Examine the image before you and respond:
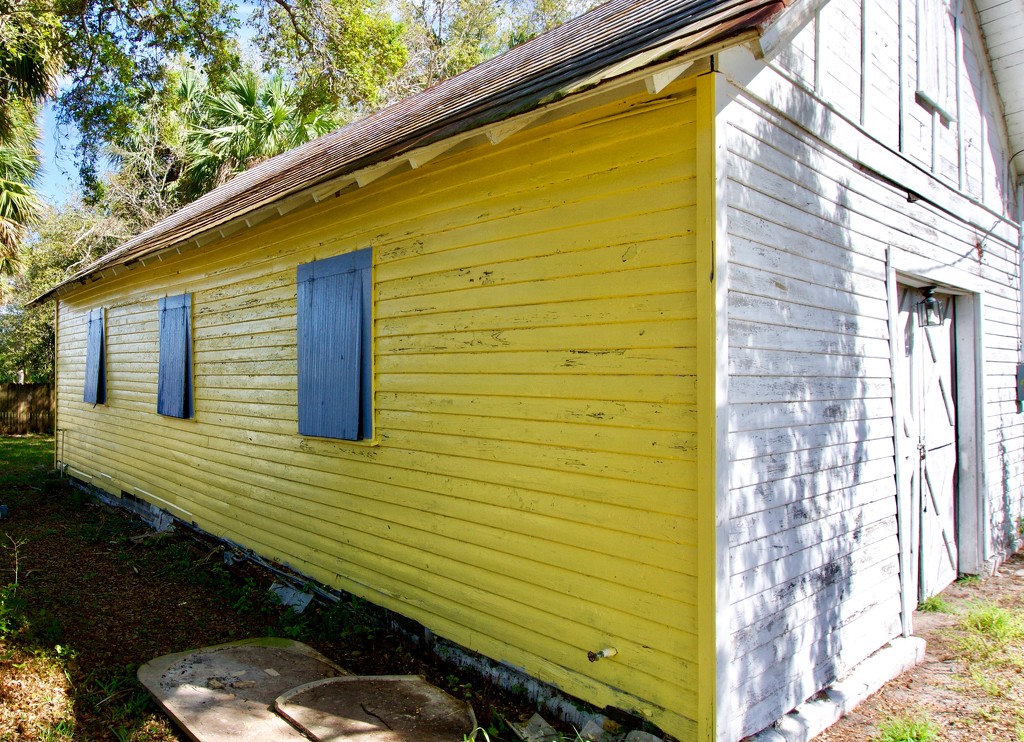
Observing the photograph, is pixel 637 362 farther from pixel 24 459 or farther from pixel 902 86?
pixel 24 459

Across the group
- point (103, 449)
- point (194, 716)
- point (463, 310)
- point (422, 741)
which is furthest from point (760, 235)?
point (103, 449)

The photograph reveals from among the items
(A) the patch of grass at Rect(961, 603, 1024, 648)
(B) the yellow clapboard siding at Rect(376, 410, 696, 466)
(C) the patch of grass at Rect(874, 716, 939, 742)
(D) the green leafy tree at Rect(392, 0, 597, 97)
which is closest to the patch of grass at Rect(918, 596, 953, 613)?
(A) the patch of grass at Rect(961, 603, 1024, 648)

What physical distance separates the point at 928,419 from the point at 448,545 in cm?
413

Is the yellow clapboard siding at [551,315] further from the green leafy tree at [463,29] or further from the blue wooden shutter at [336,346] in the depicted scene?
the green leafy tree at [463,29]

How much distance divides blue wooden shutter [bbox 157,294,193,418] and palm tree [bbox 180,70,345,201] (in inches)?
300

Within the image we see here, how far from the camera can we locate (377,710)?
379cm

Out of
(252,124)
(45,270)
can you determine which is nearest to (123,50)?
(252,124)

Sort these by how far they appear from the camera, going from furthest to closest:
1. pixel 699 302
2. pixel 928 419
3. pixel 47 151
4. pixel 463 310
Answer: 1. pixel 47 151
2. pixel 928 419
3. pixel 463 310
4. pixel 699 302

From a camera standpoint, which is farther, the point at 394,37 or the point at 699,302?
the point at 394,37

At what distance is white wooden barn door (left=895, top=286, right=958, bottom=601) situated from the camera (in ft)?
17.4

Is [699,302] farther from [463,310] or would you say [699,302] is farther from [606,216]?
[463,310]

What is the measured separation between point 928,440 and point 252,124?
14.1 metres

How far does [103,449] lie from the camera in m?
10.4

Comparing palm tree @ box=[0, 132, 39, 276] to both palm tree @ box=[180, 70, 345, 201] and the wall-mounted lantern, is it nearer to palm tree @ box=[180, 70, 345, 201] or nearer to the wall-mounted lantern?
palm tree @ box=[180, 70, 345, 201]
